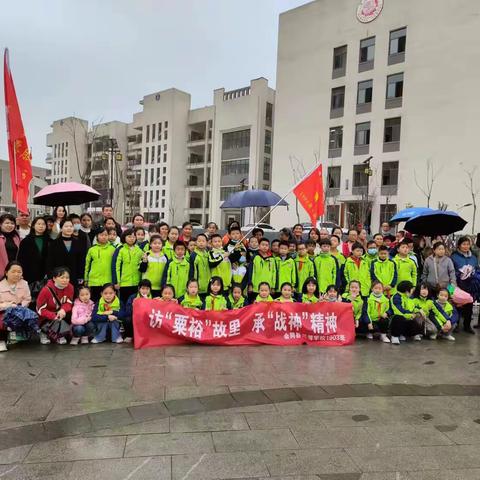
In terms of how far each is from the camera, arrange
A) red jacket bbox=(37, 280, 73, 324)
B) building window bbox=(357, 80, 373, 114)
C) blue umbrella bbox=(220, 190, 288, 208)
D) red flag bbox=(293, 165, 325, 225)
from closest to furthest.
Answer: red jacket bbox=(37, 280, 73, 324), red flag bbox=(293, 165, 325, 225), blue umbrella bbox=(220, 190, 288, 208), building window bbox=(357, 80, 373, 114)

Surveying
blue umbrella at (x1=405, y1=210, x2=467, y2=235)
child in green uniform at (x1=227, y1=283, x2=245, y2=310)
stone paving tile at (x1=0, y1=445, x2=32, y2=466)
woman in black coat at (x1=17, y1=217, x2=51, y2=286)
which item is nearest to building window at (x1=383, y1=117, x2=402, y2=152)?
blue umbrella at (x1=405, y1=210, x2=467, y2=235)

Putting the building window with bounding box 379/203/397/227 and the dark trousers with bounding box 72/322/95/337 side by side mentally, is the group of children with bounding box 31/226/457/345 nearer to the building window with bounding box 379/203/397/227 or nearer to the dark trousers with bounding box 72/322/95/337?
the dark trousers with bounding box 72/322/95/337

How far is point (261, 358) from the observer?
6141mm

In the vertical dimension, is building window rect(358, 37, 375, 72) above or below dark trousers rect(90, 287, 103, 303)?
above

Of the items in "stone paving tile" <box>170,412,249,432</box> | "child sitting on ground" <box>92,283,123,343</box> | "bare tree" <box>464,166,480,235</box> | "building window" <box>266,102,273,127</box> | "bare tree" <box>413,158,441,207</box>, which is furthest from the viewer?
"building window" <box>266,102,273,127</box>

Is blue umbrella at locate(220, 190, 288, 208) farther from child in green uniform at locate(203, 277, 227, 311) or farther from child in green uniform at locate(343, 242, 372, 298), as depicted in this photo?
child in green uniform at locate(203, 277, 227, 311)

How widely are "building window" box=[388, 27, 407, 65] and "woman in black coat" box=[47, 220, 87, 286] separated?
32.8m

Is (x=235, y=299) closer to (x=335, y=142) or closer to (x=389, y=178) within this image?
(x=389, y=178)

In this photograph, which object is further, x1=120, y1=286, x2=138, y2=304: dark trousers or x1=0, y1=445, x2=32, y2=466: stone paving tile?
x1=120, y1=286, x2=138, y2=304: dark trousers

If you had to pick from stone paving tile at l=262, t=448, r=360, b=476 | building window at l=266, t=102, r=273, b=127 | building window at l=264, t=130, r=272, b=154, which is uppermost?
building window at l=266, t=102, r=273, b=127

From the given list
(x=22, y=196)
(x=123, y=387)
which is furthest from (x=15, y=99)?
(x=123, y=387)

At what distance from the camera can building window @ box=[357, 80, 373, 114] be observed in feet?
116

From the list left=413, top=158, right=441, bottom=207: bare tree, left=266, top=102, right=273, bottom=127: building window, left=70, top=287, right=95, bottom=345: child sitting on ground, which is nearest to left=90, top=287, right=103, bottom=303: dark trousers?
left=70, top=287, right=95, bottom=345: child sitting on ground

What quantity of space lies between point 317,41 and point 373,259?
34719 mm
